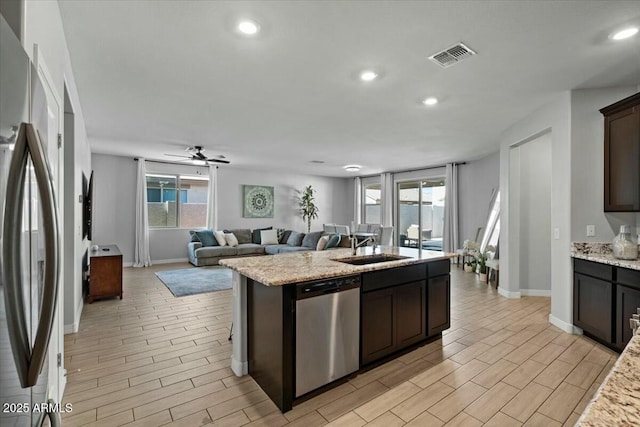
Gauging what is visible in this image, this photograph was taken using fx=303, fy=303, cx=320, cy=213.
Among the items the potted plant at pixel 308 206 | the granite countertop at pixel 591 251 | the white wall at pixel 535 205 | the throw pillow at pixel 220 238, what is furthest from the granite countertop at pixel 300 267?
the potted plant at pixel 308 206

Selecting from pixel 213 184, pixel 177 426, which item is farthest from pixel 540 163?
pixel 213 184

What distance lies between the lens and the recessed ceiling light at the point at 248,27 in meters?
2.13

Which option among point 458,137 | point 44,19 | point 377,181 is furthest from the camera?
point 377,181

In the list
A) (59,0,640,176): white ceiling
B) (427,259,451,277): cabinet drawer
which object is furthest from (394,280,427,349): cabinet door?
(59,0,640,176): white ceiling

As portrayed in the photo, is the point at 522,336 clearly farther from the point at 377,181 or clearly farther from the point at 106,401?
the point at 377,181

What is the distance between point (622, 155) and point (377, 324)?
3.01 m

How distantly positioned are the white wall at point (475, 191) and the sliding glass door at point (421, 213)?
61 centimetres

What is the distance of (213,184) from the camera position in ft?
27.2

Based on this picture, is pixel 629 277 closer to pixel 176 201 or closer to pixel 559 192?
pixel 559 192

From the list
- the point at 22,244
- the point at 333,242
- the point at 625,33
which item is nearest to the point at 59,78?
the point at 22,244

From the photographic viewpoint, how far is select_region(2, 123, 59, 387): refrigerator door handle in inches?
30.3

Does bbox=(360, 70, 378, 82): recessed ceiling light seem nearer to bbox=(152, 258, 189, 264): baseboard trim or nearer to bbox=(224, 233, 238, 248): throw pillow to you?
bbox=(224, 233, 238, 248): throw pillow

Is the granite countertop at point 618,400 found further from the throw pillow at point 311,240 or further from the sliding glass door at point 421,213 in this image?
the sliding glass door at point 421,213

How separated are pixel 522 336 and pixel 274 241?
21.1 feet
